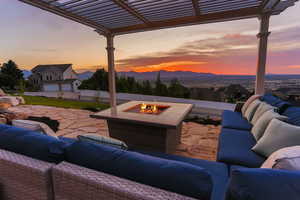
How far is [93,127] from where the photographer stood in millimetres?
3701

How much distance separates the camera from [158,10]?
2938mm

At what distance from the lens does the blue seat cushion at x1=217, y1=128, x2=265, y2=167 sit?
1.42 m

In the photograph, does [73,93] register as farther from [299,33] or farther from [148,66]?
[299,33]

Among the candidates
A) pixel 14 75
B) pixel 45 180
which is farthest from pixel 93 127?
pixel 14 75

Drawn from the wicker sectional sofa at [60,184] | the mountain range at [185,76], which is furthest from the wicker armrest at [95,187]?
the mountain range at [185,76]

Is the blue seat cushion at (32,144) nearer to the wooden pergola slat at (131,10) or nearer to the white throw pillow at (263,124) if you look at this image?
the white throw pillow at (263,124)

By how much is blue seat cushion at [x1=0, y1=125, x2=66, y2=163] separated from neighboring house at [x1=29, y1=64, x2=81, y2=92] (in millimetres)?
7405

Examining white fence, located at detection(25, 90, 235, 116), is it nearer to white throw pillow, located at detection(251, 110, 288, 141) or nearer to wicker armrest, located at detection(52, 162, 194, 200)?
white throw pillow, located at detection(251, 110, 288, 141)

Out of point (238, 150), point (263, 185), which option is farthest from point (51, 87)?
point (263, 185)

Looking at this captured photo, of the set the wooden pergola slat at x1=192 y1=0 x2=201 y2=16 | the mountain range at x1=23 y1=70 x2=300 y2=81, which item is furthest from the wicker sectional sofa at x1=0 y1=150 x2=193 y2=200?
the mountain range at x1=23 y1=70 x2=300 y2=81

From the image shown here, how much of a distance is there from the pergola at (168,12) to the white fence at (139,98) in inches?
49.8

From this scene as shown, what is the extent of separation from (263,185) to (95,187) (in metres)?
0.76

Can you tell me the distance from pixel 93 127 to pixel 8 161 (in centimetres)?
275

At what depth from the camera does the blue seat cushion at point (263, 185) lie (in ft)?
1.87
